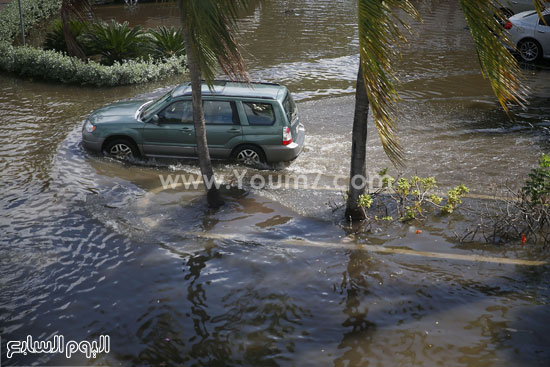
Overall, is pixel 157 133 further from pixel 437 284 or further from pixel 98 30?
pixel 98 30

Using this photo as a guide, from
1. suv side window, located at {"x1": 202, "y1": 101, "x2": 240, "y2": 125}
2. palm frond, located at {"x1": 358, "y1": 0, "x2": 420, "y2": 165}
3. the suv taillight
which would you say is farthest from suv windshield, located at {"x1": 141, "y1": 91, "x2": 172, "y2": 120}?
palm frond, located at {"x1": 358, "y1": 0, "x2": 420, "y2": 165}

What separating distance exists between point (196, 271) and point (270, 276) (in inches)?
39.0

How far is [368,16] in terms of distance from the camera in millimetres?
5746

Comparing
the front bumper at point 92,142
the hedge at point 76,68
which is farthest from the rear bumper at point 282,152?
the hedge at point 76,68

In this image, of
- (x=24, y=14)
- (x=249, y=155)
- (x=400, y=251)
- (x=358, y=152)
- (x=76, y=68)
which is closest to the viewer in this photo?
(x=400, y=251)

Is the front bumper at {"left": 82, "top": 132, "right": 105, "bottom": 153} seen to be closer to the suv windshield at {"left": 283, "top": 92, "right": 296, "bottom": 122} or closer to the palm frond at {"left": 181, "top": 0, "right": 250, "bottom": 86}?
the suv windshield at {"left": 283, "top": 92, "right": 296, "bottom": 122}

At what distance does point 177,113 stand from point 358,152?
4118 millimetres

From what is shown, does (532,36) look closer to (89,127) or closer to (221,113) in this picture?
(221,113)

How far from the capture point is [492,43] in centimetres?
600

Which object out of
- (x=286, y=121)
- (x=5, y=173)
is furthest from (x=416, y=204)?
(x=5, y=173)

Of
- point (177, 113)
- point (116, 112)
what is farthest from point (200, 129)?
point (116, 112)

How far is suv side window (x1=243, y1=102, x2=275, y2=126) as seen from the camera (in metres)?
10.6

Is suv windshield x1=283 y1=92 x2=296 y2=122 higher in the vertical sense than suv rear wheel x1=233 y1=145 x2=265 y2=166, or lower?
higher

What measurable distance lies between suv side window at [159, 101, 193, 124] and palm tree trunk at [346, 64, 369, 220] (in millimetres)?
3710
